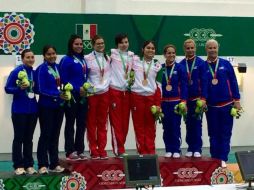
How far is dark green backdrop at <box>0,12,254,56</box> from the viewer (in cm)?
1162

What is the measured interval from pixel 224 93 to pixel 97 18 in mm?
4405

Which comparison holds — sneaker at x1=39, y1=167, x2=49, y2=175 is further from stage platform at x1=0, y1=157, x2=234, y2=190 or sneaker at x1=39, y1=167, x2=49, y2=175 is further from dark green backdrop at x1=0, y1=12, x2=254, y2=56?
dark green backdrop at x1=0, y1=12, x2=254, y2=56

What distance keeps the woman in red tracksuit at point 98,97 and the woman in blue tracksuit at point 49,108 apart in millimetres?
586

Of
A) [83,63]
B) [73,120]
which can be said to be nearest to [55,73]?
[83,63]

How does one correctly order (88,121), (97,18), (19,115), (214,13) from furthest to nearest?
(214,13), (97,18), (88,121), (19,115)

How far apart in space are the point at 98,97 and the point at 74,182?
4.29ft

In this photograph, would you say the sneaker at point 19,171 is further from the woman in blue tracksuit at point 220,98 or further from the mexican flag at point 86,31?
the mexican flag at point 86,31

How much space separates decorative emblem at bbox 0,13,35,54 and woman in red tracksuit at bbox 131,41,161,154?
3.96 m

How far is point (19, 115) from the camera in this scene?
7238mm

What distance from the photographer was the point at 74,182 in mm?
7684

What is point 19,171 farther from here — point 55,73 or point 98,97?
point 98,97

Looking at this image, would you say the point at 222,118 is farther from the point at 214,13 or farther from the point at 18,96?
the point at 214,13

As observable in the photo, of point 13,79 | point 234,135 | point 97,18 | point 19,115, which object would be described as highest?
point 97,18

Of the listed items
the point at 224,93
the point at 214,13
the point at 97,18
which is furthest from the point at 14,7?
the point at 224,93
